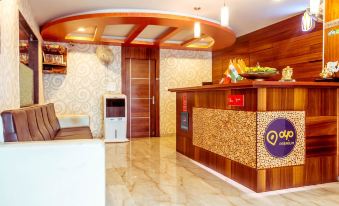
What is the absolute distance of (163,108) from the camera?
22.8 ft

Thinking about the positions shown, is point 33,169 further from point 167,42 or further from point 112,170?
point 167,42

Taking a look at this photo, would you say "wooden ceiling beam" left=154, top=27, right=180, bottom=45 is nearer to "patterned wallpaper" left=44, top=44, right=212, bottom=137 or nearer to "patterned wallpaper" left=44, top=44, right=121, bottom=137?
"patterned wallpaper" left=44, top=44, right=212, bottom=137

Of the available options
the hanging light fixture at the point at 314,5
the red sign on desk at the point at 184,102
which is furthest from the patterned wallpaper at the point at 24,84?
the hanging light fixture at the point at 314,5

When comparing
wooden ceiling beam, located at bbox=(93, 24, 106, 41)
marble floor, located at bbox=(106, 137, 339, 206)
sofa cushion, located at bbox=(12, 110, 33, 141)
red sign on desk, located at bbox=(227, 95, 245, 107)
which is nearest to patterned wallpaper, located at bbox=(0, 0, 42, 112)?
sofa cushion, located at bbox=(12, 110, 33, 141)

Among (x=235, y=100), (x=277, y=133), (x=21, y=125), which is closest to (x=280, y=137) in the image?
(x=277, y=133)

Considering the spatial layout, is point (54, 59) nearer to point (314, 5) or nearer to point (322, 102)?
point (314, 5)

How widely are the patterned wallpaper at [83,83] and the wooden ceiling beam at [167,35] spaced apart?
3.32ft

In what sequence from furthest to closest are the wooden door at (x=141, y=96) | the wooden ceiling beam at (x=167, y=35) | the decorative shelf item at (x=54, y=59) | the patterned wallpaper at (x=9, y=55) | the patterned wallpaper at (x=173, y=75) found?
the patterned wallpaper at (x=173, y=75)
the wooden door at (x=141, y=96)
the decorative shelf item at (x=54, y=59)
the wooden ceiling beam at (x=167, y=35)
the patterned wallpaper at (x=9, y=55)

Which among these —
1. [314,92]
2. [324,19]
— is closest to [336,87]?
[314,92]

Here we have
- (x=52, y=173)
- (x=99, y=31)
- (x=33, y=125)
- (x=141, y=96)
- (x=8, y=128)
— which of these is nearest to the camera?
(x=52, y=173)

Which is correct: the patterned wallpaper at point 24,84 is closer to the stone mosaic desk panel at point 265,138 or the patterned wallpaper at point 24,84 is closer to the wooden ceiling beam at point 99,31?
the wooden ceiling beam at point 99,31

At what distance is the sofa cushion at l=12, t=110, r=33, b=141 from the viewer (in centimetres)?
201

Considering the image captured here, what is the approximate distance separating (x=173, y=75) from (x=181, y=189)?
450cm

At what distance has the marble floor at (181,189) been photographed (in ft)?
8.27
